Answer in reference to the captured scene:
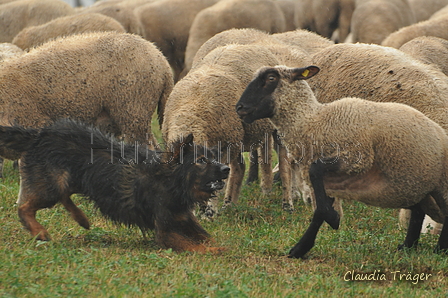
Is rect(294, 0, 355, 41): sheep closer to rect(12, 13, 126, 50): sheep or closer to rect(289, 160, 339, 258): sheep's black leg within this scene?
rect(12, 13, 126, 50): sheep

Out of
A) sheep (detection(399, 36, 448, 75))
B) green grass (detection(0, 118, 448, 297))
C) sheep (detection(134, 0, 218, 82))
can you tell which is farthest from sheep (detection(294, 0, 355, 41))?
green grass (detection(0, 118, 448, 297))

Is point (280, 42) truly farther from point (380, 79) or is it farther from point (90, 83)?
point (90, 83)

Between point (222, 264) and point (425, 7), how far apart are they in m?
14.2

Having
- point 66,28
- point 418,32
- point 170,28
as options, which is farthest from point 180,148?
point 170,28

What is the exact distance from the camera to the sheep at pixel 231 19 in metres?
13.4

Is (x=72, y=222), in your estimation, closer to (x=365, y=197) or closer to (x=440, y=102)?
(x=365, y=197)

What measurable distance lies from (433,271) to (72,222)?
3240mm

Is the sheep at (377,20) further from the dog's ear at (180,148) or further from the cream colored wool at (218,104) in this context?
the dog's ear at (180,148)

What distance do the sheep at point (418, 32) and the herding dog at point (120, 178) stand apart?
604 centimetres

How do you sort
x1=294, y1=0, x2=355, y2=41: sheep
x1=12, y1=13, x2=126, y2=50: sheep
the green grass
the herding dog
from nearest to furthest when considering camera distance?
the green grass
the herding dog
x1=12, y1=13, x2=126, y2=50: sheep
x1=294, y1=0, x2=355, y2=41: sheep

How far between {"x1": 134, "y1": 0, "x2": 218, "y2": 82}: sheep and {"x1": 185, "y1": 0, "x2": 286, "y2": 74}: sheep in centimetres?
60

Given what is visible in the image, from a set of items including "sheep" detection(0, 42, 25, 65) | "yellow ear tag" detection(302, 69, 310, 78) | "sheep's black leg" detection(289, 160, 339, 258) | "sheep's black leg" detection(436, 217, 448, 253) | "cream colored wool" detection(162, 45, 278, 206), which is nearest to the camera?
"sheep's black leg" detection(289, 160, 339, 258)

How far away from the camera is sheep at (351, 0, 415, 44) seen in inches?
569

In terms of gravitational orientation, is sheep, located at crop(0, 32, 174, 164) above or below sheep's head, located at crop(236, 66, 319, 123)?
below
